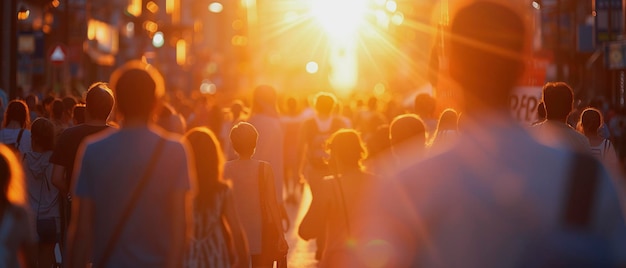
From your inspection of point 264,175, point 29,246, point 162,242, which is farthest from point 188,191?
point 264,175

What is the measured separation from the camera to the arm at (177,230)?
18.0 feet

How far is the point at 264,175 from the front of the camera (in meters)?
9.34

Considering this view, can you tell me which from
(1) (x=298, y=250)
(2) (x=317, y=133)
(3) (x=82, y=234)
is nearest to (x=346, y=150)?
(3) (x=82, y=234)

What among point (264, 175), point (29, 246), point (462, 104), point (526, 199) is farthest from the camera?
point (264, 175)

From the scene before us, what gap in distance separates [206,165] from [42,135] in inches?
→ 189

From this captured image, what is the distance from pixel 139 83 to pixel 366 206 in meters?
2.44

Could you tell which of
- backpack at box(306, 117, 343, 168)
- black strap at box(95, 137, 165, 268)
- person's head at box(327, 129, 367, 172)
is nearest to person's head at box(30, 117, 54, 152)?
person's head at box(327, 129, 367, 172)

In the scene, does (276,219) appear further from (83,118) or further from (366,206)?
(366,206)

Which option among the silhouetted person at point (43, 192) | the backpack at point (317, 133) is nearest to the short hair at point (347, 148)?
the silhouetted person at point (43, 192)

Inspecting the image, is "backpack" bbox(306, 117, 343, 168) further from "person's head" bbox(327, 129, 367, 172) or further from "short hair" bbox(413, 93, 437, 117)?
"person's head" bbox(327, 129, 367, 172)

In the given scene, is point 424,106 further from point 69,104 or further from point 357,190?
point 357,190

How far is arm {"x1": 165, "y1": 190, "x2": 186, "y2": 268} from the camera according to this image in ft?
18.0

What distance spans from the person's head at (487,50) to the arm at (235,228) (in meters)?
3.81

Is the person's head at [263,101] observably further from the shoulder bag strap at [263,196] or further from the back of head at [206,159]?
the back of head at [206,159]
